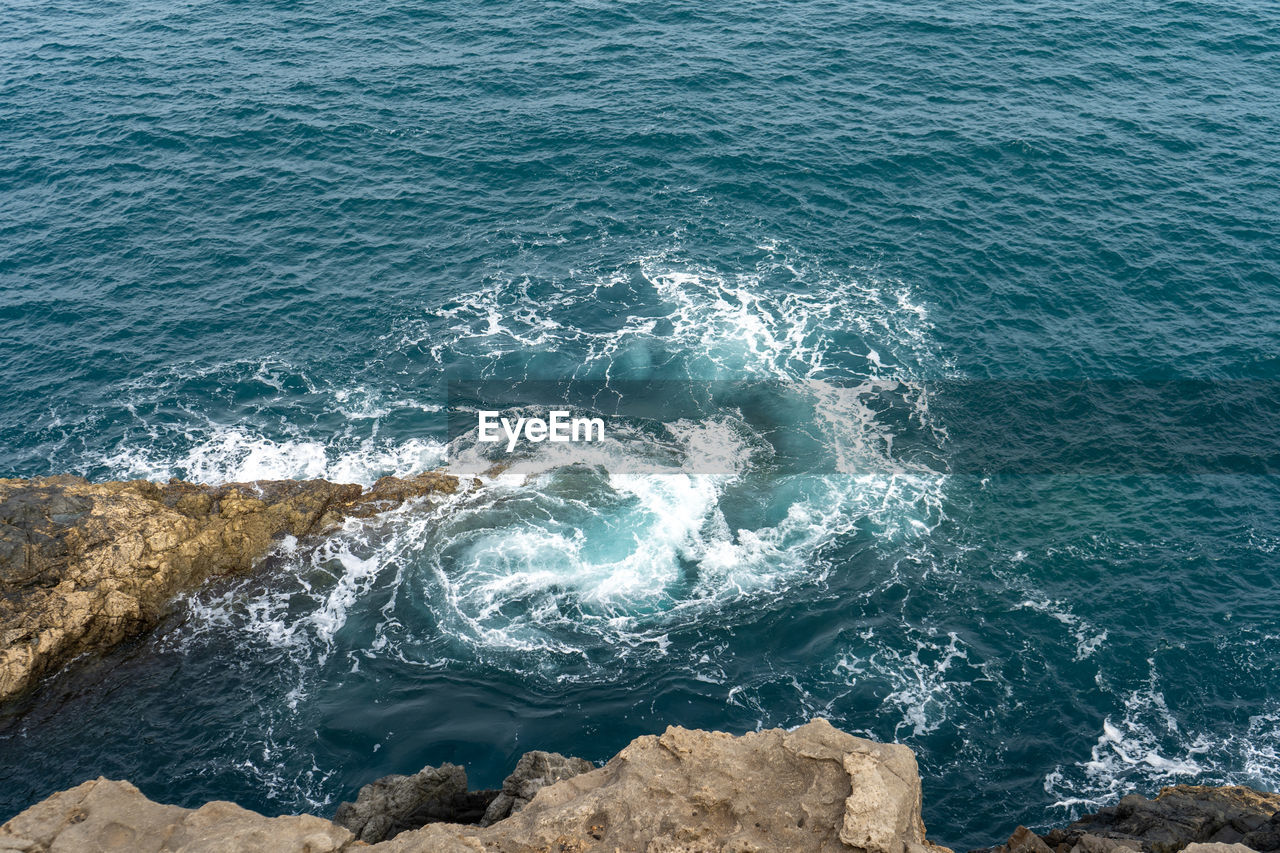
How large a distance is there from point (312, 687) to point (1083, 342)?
76312mm

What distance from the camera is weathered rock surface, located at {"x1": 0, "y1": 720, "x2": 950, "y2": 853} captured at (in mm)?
38938

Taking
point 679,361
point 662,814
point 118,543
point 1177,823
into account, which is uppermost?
point 662,814

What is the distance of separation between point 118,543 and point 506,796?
37.6 meters

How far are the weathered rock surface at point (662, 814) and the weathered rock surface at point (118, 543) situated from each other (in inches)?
951

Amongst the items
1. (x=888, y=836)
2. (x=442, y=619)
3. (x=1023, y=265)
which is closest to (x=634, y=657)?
(x=442, y=619)

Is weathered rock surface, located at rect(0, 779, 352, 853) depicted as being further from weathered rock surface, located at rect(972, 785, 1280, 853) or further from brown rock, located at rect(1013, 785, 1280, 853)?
brown rock, located at rect(1013, 785, 1280, 853)

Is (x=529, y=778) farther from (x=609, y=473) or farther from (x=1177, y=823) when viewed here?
(x=1177, y=823)

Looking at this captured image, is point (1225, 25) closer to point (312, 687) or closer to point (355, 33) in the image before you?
point (355, 33)

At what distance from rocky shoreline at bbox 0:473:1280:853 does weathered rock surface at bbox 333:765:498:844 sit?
83mm

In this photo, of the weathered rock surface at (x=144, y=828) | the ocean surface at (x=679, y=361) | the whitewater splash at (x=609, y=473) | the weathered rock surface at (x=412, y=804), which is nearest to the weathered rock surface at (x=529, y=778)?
the weathered rock surface at (x=412, y=804)

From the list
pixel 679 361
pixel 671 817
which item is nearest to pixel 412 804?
pixel 671 817

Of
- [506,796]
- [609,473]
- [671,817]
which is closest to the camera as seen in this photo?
[671,817]

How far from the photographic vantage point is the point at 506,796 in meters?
49.4

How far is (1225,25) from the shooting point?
424 ft
